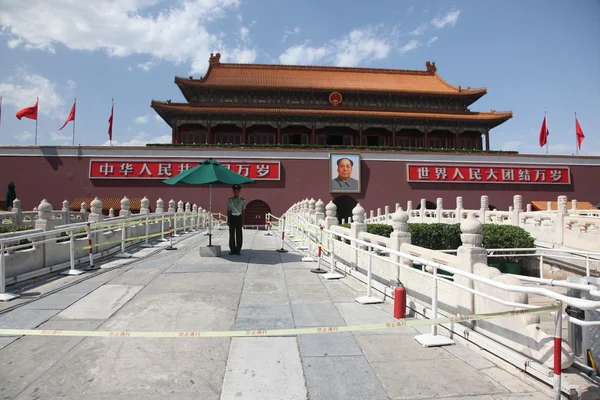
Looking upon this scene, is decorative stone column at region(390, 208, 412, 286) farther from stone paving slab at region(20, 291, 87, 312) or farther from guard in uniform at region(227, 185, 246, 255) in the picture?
stone paving slab at region(20, 291, 87, 312)

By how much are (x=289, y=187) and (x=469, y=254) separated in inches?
923

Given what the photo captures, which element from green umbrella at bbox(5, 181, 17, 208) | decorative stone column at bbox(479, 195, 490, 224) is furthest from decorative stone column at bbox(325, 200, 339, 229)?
green umbrella at bbox(5, 181, 17, 208)

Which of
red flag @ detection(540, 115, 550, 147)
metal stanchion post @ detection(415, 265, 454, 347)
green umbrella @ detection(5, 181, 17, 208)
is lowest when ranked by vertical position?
metal stanchion post @ detection(415, 265, 454, 347)

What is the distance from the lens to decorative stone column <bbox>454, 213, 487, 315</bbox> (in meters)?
4.46

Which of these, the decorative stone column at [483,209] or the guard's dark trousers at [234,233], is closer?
the guard's dark trousers at [234,233]

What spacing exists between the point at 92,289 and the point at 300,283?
3732mm

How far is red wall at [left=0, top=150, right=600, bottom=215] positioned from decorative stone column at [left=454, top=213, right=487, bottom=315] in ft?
75.9

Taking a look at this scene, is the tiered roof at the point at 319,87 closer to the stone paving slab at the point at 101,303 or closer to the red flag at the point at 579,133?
the red flag at the point at 579,133

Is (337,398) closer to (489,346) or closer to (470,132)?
(489,346)

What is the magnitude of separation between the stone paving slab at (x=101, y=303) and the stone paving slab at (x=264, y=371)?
2245 mm

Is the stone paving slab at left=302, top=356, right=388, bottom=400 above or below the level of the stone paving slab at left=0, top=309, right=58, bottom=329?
below

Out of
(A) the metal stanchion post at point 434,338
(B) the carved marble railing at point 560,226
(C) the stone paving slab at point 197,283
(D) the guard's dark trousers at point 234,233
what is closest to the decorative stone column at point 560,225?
(B) the carved marble railing at point 560,226

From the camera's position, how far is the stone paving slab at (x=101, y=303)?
525cm

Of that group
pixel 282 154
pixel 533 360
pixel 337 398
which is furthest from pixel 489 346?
pixel 282 154
